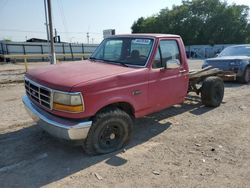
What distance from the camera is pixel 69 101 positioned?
4062mm

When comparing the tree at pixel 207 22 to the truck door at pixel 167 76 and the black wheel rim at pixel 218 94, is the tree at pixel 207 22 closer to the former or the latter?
the black wheel rim at pixel 218 94

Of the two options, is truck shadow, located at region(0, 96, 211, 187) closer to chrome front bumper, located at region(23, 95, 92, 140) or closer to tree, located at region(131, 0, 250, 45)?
chrome front bumper, located at region(23, 95, 92, 140)

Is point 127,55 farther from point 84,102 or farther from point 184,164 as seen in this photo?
point 184,164

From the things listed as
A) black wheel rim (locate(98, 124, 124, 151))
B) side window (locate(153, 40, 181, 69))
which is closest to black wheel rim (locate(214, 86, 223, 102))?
side window (locate(153, 40, 181, 69))

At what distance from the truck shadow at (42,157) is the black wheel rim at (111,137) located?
0.14 meters

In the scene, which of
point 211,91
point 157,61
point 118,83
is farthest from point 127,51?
point 211,91

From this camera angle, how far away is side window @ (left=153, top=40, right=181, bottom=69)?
5363 millimetres

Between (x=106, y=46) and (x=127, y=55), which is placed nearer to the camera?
(x=127, y=55)

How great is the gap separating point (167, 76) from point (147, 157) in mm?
1748

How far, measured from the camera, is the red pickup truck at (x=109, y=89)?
4.16 meters

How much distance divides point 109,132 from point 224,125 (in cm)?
290

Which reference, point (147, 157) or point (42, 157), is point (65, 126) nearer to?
point (42, 157)

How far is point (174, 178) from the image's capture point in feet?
13.0

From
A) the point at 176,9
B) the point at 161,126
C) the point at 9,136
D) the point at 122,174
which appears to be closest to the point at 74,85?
the point at 122,174
